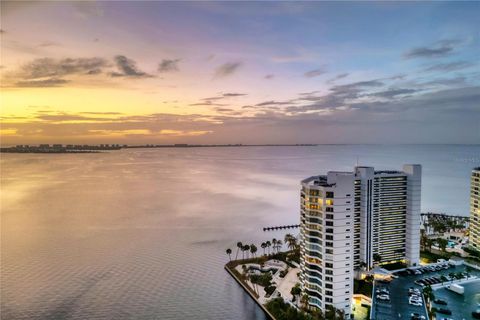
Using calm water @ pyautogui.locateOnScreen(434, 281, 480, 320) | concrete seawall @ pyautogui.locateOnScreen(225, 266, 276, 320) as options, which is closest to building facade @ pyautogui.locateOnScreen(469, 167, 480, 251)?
calm water @ pyautogui.locateOnScreen(434, 281, 480, 320)

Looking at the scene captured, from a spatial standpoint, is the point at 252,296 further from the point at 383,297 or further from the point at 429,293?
the point at 429,293

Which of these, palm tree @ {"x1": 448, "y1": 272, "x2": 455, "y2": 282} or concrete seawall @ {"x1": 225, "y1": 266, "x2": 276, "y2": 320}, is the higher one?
palm tree @ {"x1": 448, "y1": 272, "x2": 455, "y2": 282}

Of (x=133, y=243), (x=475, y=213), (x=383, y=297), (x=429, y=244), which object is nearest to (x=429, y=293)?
(x=383, y=297)

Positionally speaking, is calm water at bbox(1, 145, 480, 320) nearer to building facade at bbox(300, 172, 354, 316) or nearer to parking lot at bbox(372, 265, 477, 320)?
building facade at bbox(300, 172, 354, 316)

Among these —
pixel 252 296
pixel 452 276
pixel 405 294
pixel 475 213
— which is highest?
pixel 475 213

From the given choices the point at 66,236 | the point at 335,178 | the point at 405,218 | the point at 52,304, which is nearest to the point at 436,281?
the point at 405,218

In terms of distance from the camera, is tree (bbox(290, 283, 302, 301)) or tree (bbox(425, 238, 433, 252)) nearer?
tree (bbox(290, 283, 302, 301))
